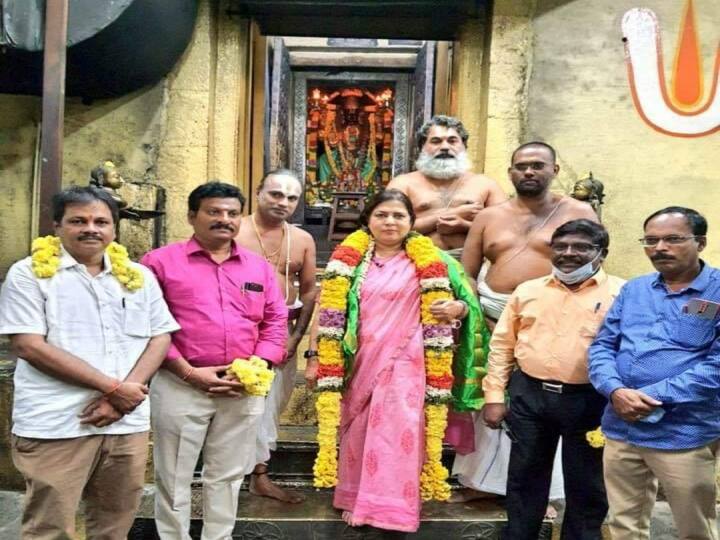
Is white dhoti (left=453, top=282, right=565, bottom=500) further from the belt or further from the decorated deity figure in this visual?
the decorated deity figure

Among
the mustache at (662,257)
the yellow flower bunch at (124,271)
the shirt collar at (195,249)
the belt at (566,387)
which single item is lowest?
the belt at (566,387)

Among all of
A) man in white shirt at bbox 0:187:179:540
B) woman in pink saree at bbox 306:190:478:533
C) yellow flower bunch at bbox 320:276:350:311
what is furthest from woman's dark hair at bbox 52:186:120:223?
woman in pink saree at bbox 306:190:478:533

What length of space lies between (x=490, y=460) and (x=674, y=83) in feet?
11.4

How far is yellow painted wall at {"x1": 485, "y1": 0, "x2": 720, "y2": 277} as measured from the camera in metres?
5.05

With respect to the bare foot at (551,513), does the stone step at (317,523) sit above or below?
below

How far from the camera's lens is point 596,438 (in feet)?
9.00

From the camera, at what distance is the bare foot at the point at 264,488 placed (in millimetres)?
3625

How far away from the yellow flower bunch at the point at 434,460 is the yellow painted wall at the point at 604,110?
2.78 m

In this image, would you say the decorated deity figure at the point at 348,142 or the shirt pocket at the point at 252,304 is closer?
the shirt pocket at the point at 252,304

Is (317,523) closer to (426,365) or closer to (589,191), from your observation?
(426,365)

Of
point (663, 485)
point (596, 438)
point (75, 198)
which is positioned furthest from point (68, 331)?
point (663, 485)

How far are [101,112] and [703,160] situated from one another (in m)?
4.84

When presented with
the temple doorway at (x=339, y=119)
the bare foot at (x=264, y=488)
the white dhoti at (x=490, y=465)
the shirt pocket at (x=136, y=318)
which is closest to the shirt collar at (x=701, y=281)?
the white dhoti at (x=490, y=465)

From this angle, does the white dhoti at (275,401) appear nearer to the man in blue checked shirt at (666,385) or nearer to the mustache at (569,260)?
the mustache at (569,260)
